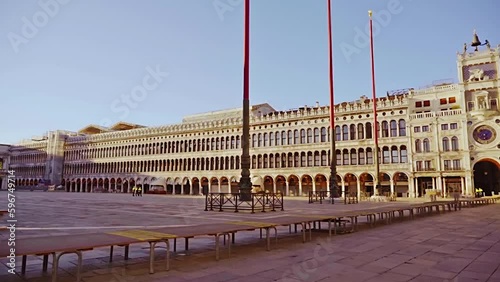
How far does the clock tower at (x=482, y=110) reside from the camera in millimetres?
40500

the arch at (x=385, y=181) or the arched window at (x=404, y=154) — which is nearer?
the arched window at (x=404, y=154)

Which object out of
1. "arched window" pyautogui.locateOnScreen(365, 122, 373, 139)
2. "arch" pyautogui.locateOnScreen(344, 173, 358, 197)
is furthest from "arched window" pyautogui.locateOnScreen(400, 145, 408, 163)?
"arch" pyautogui.locateOnScreen(344, 173, 358, 197)

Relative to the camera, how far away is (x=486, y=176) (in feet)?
145

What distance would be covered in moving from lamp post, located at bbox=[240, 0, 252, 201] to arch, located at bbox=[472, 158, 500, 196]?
38.1 metres

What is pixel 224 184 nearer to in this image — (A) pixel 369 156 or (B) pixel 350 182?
(B) pixel 350 182

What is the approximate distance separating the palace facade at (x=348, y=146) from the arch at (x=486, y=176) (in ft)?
0.37

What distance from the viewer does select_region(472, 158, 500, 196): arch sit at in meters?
43.6

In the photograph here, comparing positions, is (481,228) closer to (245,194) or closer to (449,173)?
(245,194)

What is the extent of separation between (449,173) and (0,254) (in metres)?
47.0

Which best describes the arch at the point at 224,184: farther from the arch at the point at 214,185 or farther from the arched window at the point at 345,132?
the arched window at the point at 345,132

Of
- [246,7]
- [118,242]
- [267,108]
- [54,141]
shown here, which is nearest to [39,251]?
[118,242]

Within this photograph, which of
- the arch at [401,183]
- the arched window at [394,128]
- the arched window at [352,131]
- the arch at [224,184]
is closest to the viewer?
the arch at [401,183]

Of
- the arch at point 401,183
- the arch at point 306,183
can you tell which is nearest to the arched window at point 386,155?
the arch at point 401,183

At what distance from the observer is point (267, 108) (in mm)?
67188
